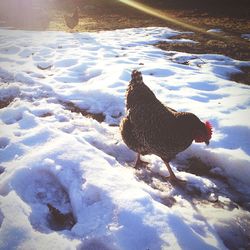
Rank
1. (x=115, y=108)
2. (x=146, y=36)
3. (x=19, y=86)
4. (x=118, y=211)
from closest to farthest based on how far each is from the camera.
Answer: (x=118, y=211) → (x=115, y=108) → (x=19, y=86) → (x=146, y=36)

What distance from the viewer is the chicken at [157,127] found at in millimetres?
3301

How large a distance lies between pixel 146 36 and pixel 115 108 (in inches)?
305

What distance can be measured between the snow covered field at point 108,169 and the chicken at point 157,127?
0.44 m

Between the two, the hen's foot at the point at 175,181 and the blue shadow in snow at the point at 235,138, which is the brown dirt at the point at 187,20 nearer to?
the blue shadow in snow at the point at 235,138

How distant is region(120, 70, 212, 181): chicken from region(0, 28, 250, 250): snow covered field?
0.44m

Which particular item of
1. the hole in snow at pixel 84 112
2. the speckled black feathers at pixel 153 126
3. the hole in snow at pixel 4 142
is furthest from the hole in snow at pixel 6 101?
the speckled black feathers at pixel 153 126

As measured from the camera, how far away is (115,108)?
18.2 ft

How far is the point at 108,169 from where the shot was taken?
11.6 ft

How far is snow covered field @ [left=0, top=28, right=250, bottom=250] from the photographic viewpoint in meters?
2.71

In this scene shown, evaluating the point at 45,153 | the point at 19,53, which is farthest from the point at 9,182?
the point at 19,53

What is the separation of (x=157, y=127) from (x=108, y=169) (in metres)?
0.85

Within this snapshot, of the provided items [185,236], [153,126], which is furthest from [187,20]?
[185,236]

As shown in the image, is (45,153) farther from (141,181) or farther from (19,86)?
(19,86)

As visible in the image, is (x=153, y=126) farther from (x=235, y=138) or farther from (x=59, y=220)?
(x=235, y=138)
